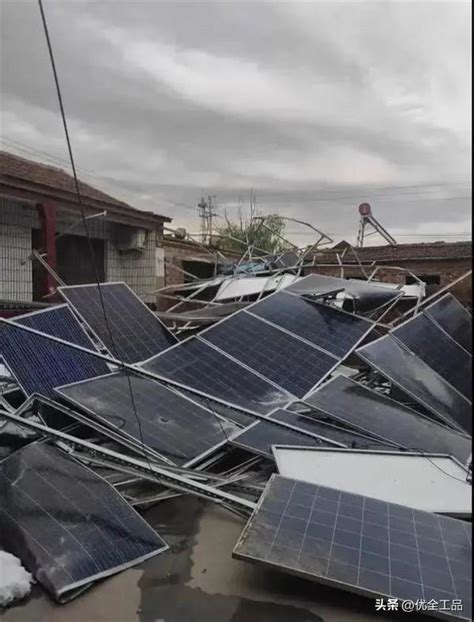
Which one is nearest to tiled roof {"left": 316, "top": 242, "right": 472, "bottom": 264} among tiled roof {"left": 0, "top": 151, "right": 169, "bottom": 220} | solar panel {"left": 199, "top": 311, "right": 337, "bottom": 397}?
tiled roof {"left": 0, "top": 151, "right": 169, "bottom": 220}

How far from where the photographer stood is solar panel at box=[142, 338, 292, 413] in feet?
15.7

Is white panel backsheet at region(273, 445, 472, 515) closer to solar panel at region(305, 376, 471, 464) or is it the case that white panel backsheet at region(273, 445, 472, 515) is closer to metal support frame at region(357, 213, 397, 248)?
solar panel at region(305, 376, 471, 464)

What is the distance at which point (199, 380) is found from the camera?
4.88 metres

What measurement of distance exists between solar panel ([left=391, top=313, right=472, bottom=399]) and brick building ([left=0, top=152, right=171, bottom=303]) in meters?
6.10

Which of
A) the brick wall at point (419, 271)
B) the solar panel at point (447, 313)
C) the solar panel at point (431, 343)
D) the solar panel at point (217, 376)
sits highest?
the brick wall at point (419, 271)

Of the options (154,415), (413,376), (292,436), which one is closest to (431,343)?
(413,376)

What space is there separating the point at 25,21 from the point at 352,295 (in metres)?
5.23

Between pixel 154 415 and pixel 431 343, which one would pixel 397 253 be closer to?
pixel 431 343

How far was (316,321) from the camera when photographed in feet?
20.1

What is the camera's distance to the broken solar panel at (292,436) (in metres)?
3.87

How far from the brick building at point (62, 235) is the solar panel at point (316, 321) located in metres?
4.53

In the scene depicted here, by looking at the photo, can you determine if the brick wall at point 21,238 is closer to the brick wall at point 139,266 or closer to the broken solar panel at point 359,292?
the brick wall at point 139,266

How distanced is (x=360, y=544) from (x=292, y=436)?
1388 mm

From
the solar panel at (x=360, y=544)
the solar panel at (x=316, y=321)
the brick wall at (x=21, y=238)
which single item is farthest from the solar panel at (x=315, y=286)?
the solar panel at (x=360, y=544)
